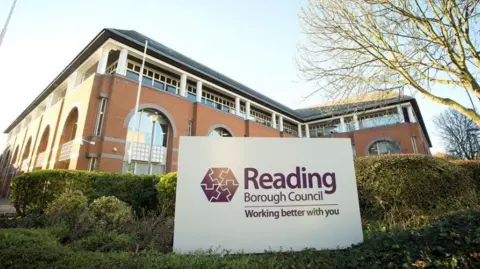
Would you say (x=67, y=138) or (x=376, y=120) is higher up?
(x=376, y=120)

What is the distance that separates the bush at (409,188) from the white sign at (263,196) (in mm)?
2452

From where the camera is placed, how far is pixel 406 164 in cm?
688

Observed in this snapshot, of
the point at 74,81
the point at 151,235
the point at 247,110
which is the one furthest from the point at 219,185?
the point at 247,110

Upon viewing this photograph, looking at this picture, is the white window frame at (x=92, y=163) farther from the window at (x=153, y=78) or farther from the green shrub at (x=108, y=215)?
the green shrub at (x=108, y=215)

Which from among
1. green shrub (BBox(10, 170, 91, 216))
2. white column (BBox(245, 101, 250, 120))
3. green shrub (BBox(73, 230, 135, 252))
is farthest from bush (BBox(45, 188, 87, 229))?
white column (BBox(245, 101, 250, 120))

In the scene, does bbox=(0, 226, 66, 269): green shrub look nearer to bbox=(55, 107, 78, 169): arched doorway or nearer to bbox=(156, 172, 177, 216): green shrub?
bbox=(156, 172, 177, 216): green shrub

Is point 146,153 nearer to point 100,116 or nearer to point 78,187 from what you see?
point 100,116

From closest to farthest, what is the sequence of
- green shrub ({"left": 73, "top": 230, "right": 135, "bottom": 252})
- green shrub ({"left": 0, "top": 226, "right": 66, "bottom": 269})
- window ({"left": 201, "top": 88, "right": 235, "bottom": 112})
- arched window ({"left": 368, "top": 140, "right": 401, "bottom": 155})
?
green shrub ({"left": 0, "top": 226, "right": 66, "bottom": 269}) < green shrub ({"left": 73, "top": 230, "right": 135, "bottom": 252}) < window ({"left": 201, "top": 88, "right": 235, "bottom": 112}) < arched window ({"left": 368, "top": 140, "right": 401, "bottom": 155})

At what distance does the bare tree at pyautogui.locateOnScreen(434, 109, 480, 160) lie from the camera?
111 feet

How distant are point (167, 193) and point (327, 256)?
5875mm

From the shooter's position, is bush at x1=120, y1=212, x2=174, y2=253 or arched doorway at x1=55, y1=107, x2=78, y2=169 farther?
arched doorway at x1=55, y1=107, x2=78, y2=169

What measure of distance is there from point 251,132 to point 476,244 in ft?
72.1

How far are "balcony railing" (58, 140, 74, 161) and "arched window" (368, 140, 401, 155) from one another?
27.3 m

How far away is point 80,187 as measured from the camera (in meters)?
9.16
